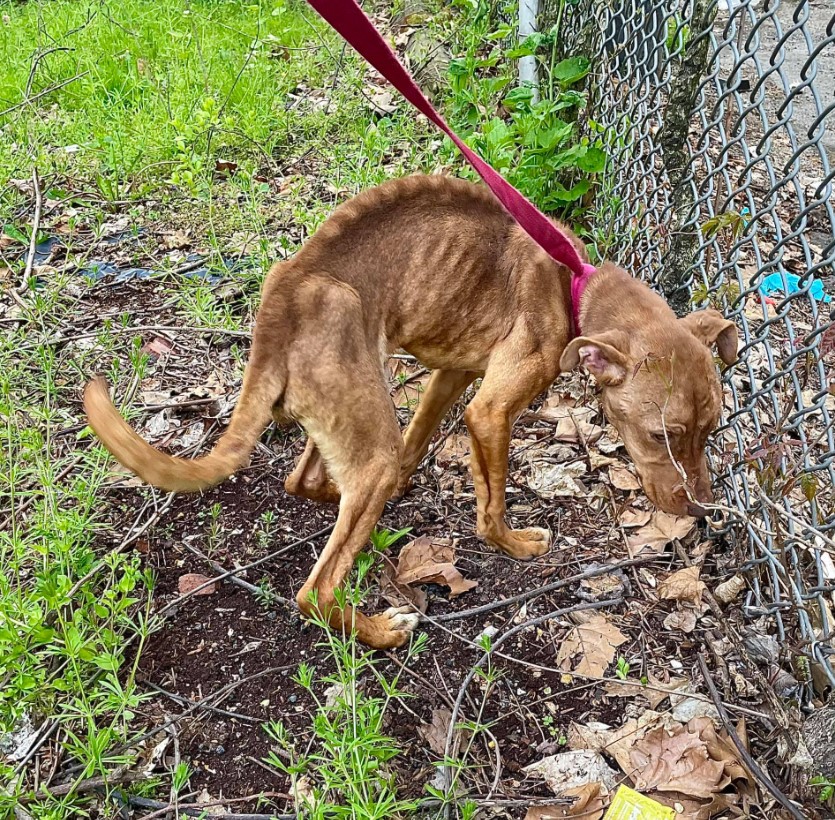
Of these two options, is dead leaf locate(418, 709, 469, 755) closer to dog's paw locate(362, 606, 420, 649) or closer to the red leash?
dog's paw locate(362, 606, 420, 649)

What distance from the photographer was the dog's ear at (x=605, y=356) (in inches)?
129

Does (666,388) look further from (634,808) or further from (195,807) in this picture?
(195,807)

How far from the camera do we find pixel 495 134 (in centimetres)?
475

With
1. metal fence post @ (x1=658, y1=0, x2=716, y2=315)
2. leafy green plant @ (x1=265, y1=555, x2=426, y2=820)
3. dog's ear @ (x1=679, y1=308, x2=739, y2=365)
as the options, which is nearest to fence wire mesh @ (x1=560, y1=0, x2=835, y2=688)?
metal fence post @ (x1=658, y1=0, x2=716, y2=315)

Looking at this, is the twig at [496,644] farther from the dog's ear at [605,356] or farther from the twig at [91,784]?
the twig at [91,784]

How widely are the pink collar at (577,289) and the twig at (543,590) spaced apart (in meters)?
1.07

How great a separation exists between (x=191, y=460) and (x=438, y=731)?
1369mm

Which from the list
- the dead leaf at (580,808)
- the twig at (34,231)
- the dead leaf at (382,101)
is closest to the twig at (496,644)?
the dead leaf at (580,808)

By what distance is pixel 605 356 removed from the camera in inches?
133

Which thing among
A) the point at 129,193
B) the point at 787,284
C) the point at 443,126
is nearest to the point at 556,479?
the point at 787,284

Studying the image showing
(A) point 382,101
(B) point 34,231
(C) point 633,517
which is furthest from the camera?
(A) point 382,101

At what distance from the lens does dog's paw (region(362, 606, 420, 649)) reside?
3.33 metres

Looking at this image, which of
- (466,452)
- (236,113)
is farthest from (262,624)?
(236,113)

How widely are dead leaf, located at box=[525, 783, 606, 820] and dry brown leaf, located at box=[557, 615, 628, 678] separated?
0.50 meters
